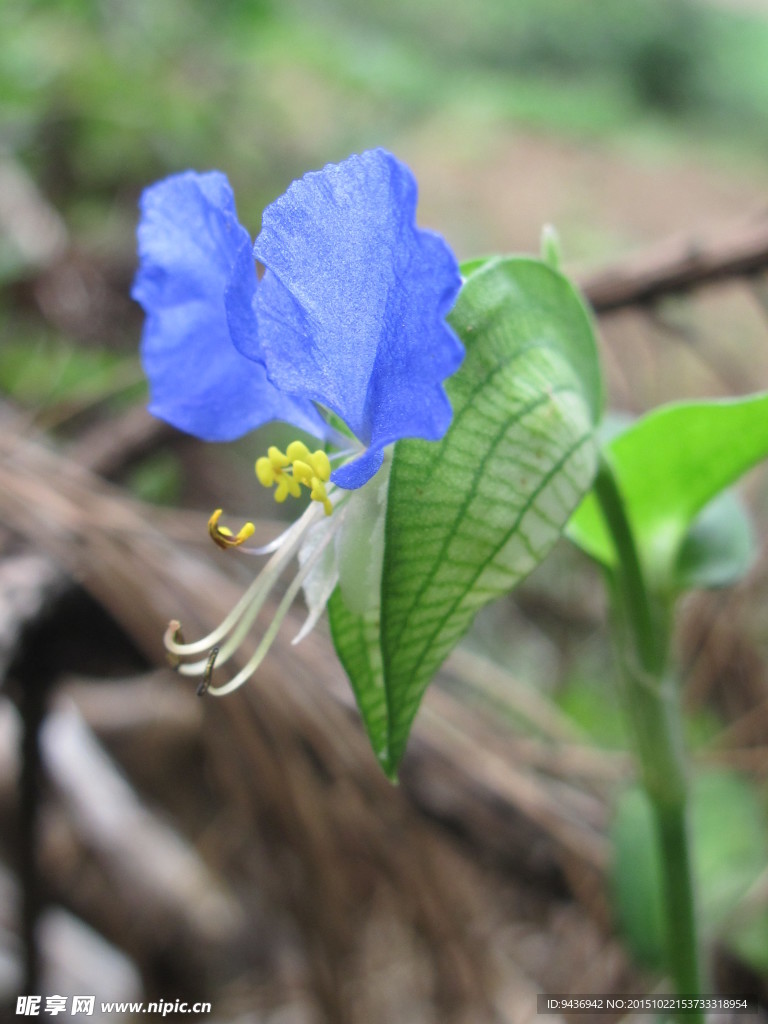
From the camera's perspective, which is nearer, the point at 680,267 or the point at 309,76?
the point at 680,267

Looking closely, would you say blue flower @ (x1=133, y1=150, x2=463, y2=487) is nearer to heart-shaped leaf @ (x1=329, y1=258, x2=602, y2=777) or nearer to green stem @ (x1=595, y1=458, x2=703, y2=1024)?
heart-shaped leaf @ (x1=329, y1=258, x2=602, y2=777)

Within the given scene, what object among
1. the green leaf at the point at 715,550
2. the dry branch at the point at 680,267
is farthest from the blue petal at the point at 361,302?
the dry branch at the point at 680,267

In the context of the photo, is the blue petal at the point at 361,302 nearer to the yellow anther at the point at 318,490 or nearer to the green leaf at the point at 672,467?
the yellow anther at the point at 318,490

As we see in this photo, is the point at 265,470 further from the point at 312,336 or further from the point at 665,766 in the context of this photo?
the point at 665,766

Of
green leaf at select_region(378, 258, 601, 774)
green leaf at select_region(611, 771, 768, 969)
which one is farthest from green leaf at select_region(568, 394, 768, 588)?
green leaf at select_region(611, 771, 768, 969)

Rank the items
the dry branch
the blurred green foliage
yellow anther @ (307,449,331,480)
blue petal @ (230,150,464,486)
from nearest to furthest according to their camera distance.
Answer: blue petal @ (230,150,464,486) → yellow anther @ (307,449,331,480) → the dry branch → the blurred green foliage

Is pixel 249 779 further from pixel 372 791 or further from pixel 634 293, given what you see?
pixel 634 293

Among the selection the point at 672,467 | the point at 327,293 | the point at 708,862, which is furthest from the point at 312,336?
the point at 708,862
